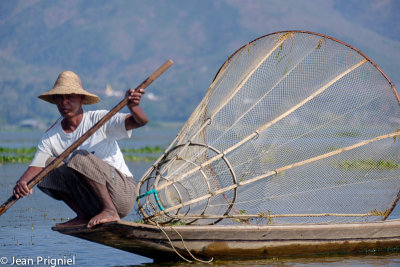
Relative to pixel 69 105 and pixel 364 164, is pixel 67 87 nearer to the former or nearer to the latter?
pixel 69 105

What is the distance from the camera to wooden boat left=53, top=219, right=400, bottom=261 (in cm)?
666

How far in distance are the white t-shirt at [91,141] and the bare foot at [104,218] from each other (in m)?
0.38

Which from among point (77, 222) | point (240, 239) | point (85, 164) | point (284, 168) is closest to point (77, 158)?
point (85, 164)

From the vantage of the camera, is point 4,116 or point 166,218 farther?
point 4,116

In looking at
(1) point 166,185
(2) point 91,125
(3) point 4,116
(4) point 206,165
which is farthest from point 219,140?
(3) point 4,116

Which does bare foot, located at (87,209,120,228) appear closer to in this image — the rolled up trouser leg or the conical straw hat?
the rolled up trouser leg

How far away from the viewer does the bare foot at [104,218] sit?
250 inches

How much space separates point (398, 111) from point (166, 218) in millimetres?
2699

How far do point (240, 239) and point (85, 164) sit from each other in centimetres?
178

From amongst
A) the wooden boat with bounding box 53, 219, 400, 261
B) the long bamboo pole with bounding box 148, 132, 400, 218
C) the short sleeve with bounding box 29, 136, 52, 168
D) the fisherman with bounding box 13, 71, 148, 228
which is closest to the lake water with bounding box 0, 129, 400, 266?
the wooden boat with bounding box 53, 219, 400, 261

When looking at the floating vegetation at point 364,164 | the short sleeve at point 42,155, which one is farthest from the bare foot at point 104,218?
the floating vegetation at point 364,164

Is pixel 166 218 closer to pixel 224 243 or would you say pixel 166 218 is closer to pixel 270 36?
pixel 224 243

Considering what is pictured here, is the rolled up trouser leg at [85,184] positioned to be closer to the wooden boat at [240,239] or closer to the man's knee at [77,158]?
the man's knee at [77,158]

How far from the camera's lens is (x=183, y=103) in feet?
591
